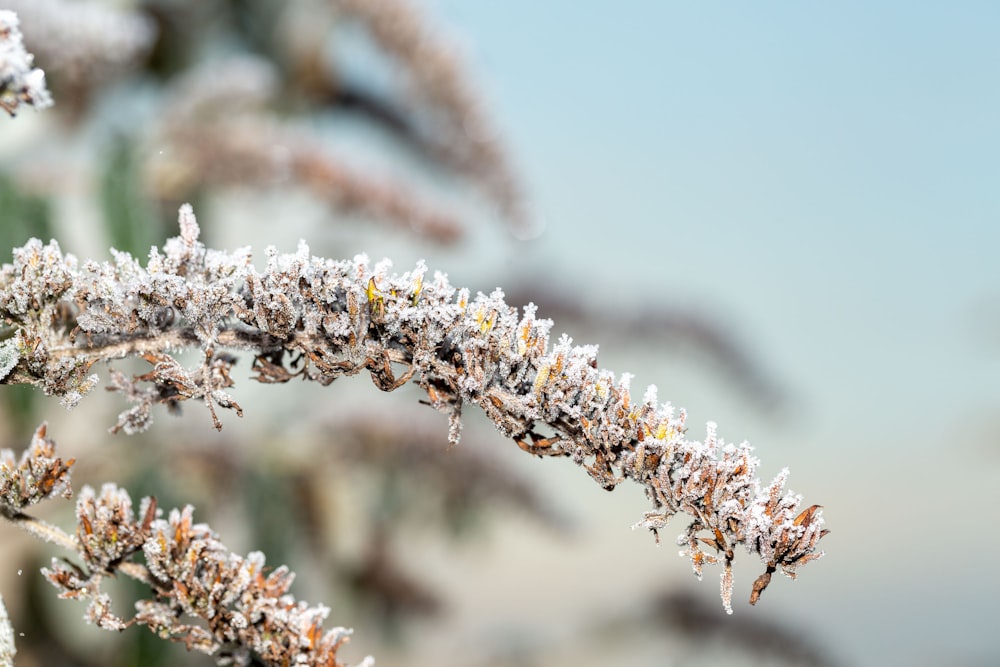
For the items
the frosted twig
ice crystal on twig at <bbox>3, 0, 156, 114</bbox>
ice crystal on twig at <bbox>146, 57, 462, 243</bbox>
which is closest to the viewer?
ice crystal on twig at <bbox>3, 0, 156, 114</bbox>

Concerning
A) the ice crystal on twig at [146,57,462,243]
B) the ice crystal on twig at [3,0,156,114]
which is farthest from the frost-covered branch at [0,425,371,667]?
the ice crystal on twig at [146,57,462,243]

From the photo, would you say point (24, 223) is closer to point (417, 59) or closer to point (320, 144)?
point (320, 144)

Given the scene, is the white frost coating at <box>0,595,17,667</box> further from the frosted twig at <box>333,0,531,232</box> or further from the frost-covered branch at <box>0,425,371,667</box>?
the frosted twig at <box>333,0,531,232</box>

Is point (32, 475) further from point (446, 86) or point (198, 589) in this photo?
point (446, 86)

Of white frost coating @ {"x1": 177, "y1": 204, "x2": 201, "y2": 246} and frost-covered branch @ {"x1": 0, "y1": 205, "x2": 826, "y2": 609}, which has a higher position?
white frost coating @ {"x1": 177, "y1": 204, "x2": 201, "y2": 246}

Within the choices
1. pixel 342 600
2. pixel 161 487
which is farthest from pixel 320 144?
pixel 342 600

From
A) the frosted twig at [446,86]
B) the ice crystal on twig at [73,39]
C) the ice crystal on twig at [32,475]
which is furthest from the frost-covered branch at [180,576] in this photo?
the frosted twig at [446,86]
